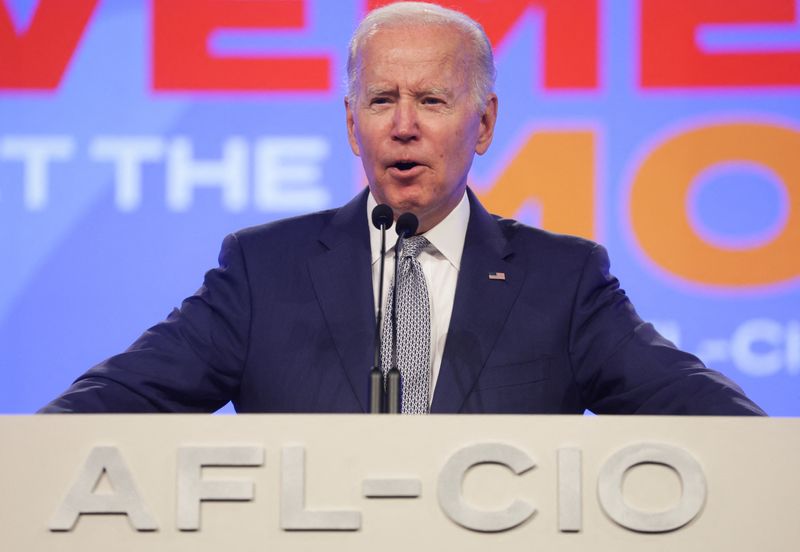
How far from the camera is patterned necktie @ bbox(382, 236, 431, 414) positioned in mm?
2115

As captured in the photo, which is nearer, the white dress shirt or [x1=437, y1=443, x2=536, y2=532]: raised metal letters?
[x1=437, y1=443, x2=536, y2=532]: raised metal letters

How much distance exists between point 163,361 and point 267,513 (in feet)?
2.45

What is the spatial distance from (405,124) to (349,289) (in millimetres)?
346

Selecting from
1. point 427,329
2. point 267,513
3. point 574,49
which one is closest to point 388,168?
point 427,329

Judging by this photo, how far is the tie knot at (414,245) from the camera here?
7.53ft

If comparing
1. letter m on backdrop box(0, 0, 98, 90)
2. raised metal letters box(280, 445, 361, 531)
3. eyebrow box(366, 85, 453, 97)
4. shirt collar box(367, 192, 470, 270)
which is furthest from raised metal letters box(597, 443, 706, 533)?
letter m on backdrop box(0, 0, 98, 90)

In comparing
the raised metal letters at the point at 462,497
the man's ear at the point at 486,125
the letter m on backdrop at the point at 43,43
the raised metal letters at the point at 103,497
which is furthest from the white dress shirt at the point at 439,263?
the letter m on backdrop at the point at 43,43

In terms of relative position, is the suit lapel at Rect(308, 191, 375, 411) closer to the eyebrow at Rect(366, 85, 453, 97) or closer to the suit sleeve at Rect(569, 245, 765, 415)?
the eyebrow at Rect(366, 85, 453, 97)

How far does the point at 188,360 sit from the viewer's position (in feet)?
7.03

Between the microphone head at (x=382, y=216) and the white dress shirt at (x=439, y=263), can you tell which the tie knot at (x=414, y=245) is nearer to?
the white dress shirt at (x=439, y=263)

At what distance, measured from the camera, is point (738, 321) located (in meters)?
3.26

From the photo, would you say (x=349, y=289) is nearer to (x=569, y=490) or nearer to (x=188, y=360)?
(x=188, y=360)

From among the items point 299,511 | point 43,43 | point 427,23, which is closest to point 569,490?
point 299,511

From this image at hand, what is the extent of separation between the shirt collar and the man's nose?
0.17m
